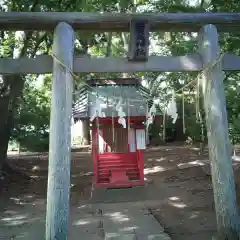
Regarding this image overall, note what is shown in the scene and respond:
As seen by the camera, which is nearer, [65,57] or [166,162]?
[65,57]

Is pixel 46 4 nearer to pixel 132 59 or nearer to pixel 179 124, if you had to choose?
pixel 132 59

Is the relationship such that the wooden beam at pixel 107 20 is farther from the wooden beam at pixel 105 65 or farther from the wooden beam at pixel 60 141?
the wooden beam at pixel 105 65

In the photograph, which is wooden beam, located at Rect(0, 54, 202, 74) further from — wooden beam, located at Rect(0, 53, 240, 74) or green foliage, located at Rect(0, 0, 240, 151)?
green foliage, located at Rect(0, 0, 240, 151)

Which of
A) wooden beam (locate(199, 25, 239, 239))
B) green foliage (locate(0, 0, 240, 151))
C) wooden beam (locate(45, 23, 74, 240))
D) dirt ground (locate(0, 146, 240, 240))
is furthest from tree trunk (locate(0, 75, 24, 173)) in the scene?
wooden beam (locate(199, 25, 239, 239))

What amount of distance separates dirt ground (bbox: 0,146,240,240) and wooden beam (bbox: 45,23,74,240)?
7.28 ft

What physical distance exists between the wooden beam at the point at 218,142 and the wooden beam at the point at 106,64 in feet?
0.70

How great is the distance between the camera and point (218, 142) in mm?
4336

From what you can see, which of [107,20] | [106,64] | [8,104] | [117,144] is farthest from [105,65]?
[8,104]

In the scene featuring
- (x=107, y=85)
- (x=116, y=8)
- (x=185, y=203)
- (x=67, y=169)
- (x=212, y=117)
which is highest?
(x=116, y=8)

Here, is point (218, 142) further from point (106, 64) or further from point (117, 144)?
point (117, 144)

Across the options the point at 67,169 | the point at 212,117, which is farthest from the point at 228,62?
the point at 67,169

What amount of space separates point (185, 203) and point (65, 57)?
17.9 ft

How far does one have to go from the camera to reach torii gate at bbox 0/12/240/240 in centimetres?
413

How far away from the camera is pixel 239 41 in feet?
22.8
